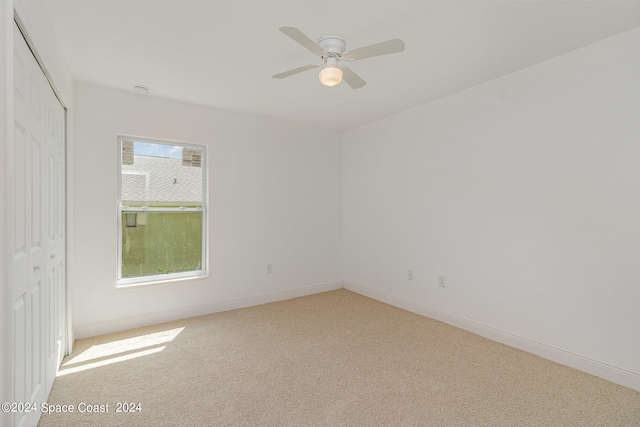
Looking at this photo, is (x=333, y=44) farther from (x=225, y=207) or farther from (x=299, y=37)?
(x=225, y=207)

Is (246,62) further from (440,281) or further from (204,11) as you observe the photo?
(440,281)

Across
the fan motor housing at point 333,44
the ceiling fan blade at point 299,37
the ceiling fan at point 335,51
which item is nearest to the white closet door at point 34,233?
the ceiling fan blade at point 299,37

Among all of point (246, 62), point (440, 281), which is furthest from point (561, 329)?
point (246, 62)

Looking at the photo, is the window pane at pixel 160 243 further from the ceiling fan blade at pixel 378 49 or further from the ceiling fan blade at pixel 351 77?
the ceiling fan blade at pixel 378 49

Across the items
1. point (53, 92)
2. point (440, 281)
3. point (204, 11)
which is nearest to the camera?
point (204, 11)

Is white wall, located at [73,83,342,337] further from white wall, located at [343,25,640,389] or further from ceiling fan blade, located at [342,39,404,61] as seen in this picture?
ceiling fan blade, located at [342,39,404,61]

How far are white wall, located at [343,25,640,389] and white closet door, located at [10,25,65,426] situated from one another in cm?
344

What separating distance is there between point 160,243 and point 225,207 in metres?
0.84

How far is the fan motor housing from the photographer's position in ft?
7.32

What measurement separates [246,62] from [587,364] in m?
3.64

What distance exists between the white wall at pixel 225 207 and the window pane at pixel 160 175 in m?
0.16

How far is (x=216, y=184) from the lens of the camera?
3850 millimetres

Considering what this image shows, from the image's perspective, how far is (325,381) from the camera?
230 centimetres

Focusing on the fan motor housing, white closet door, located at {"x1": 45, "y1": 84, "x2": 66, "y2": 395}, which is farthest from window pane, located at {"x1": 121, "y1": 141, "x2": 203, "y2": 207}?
the fan motor housing
